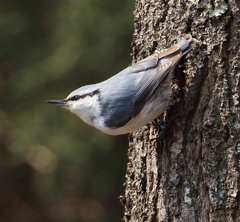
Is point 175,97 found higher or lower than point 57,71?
lower

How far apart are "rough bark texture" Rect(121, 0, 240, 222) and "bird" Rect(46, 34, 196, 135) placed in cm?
10

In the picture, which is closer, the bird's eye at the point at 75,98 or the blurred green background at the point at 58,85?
the bird's eye at the point at 75,98

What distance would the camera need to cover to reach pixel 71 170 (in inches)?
188

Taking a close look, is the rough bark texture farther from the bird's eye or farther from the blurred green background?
the blurred green background

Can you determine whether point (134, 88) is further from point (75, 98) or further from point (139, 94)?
point (75, 98)

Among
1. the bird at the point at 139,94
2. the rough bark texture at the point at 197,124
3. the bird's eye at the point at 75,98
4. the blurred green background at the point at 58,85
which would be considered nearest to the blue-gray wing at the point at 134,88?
the bird at the point at 139,94

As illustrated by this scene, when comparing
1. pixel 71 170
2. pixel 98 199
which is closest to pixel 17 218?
pixel 98 199

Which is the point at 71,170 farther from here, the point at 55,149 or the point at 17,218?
the point at 17,218

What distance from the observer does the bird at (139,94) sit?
91.3 inches

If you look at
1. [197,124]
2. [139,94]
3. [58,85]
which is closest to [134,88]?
[139,94]

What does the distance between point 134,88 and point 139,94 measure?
0.06m

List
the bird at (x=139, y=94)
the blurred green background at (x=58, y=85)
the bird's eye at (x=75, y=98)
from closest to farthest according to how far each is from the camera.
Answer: the bird at (x=139, y=94) < the bird's eye at (x=75, y=98) < the blurred green background at (x=58, y=85)

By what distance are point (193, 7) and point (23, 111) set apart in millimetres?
3207

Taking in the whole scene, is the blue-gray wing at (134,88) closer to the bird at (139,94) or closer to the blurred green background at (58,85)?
the bird at (139,94)
